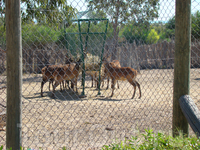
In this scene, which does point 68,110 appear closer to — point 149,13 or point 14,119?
point 14,119

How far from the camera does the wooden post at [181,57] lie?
7.85ft

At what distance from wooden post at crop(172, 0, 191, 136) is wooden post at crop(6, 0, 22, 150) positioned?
1.75 metres

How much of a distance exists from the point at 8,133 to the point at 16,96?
38 centimetres

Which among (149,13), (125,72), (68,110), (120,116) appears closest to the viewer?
(120,116)

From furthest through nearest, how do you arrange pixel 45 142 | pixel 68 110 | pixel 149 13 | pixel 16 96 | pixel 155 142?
1. pixel 149 13
2. pixel 68 110
3. pixel 45 142
4. pixel 155 142
5. pixel 16 96

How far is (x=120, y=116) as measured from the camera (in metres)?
4.72

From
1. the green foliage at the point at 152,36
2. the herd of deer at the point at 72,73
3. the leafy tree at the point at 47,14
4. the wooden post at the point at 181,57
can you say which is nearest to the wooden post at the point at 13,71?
the leafy tree at the point at 47,14

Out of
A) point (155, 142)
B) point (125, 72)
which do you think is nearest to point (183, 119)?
point (155, 142)

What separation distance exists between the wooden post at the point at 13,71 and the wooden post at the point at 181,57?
5.75ft

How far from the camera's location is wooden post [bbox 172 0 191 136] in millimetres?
2393

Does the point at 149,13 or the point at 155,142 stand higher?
the point at 149,13

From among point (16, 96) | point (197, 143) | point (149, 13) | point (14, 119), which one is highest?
point (149, 13)

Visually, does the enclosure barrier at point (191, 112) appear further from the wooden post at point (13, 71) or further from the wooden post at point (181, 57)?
the wooden post at point (13, 71)

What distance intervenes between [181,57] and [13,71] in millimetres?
1855
